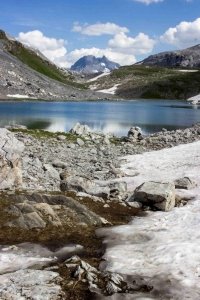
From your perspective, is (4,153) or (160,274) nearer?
(160,274)

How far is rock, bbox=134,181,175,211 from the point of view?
2411 centimetres

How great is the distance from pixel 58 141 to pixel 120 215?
30.6 meters

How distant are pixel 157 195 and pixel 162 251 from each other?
23.9ft

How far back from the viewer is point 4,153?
26422 millimetres

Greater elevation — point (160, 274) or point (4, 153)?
point (4, 153)

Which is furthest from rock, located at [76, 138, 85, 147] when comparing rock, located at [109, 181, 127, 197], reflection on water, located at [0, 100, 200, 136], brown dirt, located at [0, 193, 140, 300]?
brown dirt, located at [0, 193, 140, 300]

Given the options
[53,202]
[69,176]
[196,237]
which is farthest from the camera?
[69,176]

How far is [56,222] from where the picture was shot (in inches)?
794

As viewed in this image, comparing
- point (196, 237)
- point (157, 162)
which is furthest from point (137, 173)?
point (196, 237)

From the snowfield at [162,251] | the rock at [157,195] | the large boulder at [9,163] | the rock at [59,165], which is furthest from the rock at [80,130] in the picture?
the rock at [157,195]

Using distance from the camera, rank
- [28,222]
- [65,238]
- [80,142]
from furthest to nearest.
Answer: [80,142] → [28,222] → [65,238]

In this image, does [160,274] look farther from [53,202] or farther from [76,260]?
[53,202]

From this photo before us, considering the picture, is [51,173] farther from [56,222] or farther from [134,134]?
[134,134]

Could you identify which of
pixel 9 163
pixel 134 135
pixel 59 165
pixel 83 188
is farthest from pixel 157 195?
pixel 134 135
